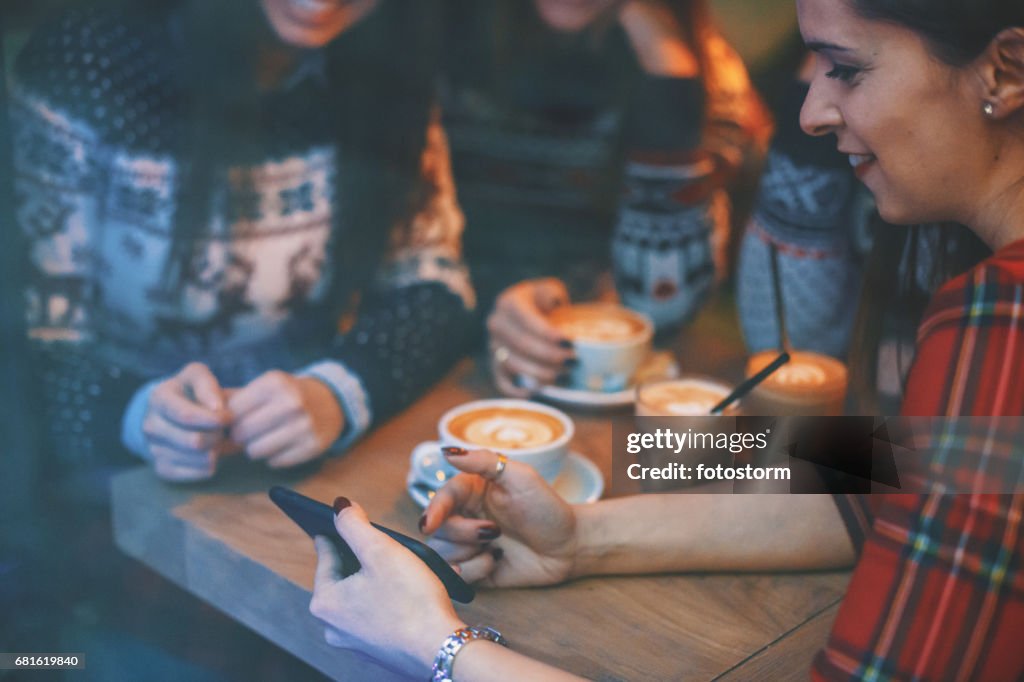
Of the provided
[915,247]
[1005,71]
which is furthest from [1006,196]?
[915,247]

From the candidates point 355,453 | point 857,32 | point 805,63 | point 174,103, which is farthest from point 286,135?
point 857,32

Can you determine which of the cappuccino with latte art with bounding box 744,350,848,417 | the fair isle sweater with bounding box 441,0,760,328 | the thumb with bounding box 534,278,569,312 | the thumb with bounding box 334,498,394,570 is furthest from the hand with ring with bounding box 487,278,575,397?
the thumb with bounding box 334,498,394,570

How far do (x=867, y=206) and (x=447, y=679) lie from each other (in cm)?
87

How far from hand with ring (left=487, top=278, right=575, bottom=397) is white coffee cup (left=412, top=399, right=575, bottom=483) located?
16cm

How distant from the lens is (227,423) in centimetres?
100

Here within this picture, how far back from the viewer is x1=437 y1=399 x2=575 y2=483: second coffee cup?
917mm

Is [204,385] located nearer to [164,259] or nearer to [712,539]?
[164,259]

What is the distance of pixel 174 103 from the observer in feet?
3.96

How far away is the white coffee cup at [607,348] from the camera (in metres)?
1.16

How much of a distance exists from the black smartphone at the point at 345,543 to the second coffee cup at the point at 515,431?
0.52 ft

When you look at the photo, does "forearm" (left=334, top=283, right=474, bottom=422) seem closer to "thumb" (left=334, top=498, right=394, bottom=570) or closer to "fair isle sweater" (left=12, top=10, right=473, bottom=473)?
"fair isle sweater" (left=12, top=10, right=473, bottom=473)

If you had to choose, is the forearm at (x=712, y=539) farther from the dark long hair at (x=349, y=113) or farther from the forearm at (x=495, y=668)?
the dark long hair at (x=349, y=113)

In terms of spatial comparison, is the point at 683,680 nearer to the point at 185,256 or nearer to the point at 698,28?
the point at 185,256

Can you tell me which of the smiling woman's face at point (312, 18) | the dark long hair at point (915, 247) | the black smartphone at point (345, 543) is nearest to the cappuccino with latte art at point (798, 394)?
the dark long hair at point (915, 247)
